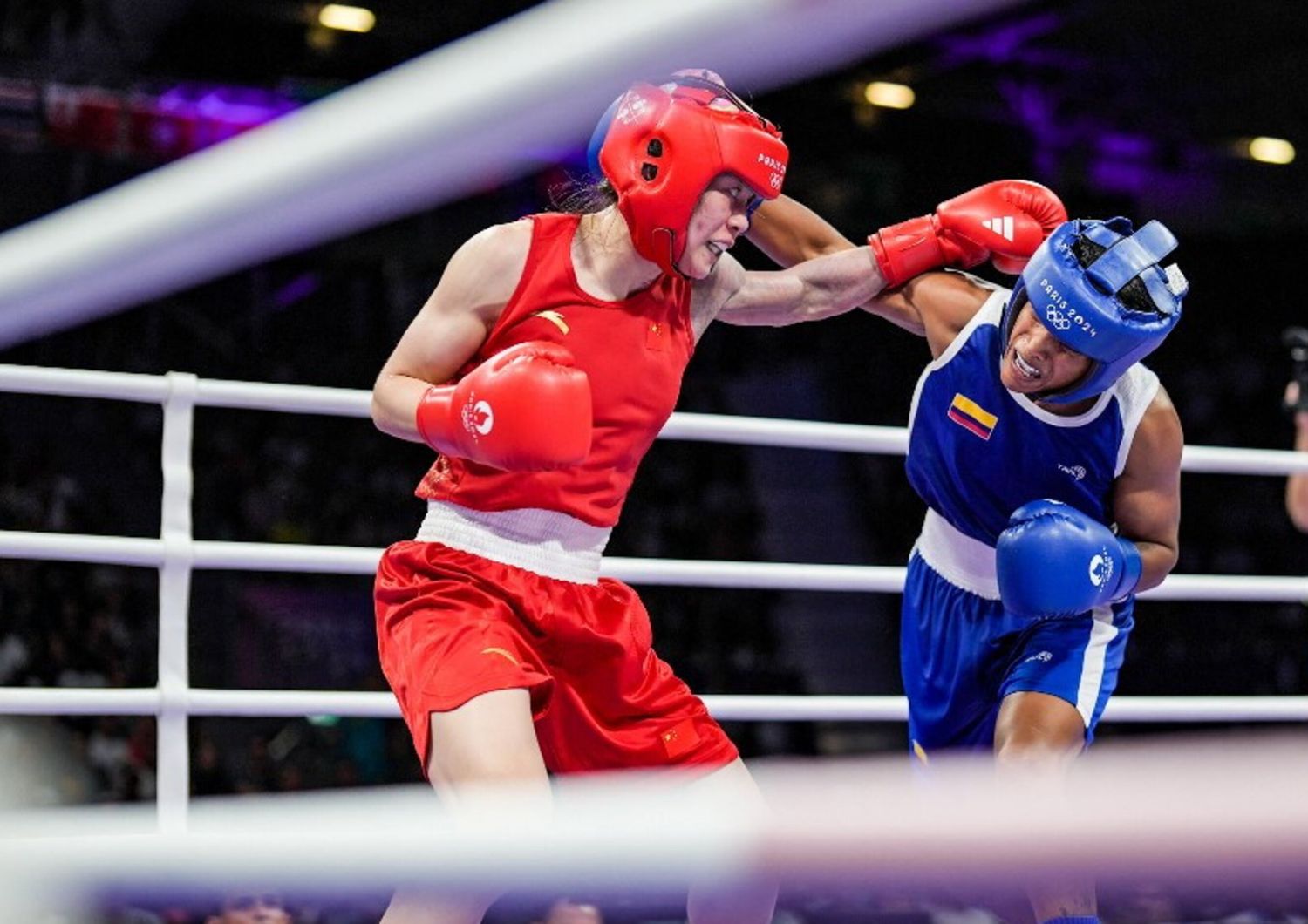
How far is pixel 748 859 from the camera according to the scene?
0.53 meters

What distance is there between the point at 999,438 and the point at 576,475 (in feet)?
2.31

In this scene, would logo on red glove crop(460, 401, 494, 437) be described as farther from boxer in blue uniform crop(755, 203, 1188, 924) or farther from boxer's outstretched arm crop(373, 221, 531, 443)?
boxer in blue uniform crop(755, 203, 1188, 924)

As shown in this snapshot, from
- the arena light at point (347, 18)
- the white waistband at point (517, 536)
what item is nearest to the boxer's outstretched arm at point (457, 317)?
the white waistband at point (517, 536)

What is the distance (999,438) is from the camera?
251cm

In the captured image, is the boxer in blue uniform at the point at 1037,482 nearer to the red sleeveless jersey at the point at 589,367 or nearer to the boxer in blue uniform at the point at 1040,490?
the boxer in blue uniform at the point at 1040,490

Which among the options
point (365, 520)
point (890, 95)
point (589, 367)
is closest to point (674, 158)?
point (589, 367)

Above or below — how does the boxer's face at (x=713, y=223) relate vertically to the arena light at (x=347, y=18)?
below

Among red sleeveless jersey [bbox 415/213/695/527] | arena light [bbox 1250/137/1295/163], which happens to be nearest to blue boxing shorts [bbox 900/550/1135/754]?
red sleeveless jersey [bbox 415/213/695/527]

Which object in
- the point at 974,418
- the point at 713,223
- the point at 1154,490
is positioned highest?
the point at 713,223

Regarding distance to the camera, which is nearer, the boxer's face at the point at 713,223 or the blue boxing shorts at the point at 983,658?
the boxer's face at the point at 713,223

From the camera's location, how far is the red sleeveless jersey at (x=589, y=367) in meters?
2.14

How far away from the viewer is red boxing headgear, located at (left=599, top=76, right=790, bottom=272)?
2.08 meters

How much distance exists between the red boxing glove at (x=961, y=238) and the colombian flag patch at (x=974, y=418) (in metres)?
0.20

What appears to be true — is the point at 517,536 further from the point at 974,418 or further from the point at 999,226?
the point at 999,226
